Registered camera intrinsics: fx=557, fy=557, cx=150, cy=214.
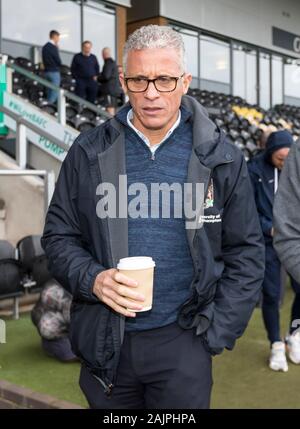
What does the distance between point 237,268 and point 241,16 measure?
22882 mm

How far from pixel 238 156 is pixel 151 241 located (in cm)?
41

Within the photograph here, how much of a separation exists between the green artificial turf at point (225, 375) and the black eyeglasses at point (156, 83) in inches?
96.9

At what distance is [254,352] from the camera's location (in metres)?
4.77

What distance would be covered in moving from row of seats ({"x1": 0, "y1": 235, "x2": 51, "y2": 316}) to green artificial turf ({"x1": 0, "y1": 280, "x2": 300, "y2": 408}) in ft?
1.44

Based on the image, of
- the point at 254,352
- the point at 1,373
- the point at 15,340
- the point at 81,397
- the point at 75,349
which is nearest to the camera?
the point at 75,349

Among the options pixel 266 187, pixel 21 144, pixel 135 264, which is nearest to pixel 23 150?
pixel 21 144

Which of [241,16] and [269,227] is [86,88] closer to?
[269,227]

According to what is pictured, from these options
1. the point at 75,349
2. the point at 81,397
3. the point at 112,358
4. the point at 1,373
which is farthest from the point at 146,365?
the point at 1,373

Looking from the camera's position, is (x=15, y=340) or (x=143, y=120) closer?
(x=143, y=120)

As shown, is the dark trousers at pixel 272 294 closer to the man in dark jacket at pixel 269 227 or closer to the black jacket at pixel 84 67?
the man in dark jacket at pixel 269 227

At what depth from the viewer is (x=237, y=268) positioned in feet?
6.21

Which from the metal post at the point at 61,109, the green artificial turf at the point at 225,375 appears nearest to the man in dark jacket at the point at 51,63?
the metal post at the point at 61,109

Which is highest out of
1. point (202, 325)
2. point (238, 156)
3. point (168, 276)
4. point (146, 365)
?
point (238, 156)
